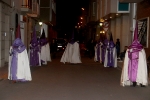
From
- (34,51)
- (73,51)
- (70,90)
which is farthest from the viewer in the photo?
(73,51)

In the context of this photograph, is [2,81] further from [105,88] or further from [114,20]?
[114,20]

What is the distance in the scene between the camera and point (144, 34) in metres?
20.5

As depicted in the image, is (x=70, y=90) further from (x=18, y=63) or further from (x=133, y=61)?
(x=18, y=63)

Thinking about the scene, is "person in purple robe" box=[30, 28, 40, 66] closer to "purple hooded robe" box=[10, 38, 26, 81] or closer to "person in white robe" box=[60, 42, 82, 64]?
"person in white robe" box=[60, 42, 82, 64]

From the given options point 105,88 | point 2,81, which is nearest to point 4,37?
point 2,81

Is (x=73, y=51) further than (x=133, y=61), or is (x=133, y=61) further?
(x=73, y=51)

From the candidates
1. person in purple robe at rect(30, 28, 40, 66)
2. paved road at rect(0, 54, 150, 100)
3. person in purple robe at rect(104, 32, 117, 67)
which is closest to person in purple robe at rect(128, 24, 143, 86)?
paved road at rect(0, 54, 150, 100)

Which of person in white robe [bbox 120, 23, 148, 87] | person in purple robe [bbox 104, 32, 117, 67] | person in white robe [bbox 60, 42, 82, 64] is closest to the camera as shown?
person in white robe [bbox 120, 23, 148, 87]

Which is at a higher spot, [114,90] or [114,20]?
[114,20]

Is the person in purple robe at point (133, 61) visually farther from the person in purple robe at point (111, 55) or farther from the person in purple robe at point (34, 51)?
the person in purple robe at point (34, 51)

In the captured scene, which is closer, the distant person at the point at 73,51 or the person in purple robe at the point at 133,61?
the person in purple robe at the point at 133,61

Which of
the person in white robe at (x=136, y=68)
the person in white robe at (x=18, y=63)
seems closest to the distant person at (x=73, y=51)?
the person in white robe at (x=18, y=63)

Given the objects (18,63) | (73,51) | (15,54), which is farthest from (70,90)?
(73,51)

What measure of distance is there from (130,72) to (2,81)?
5.33 meters
